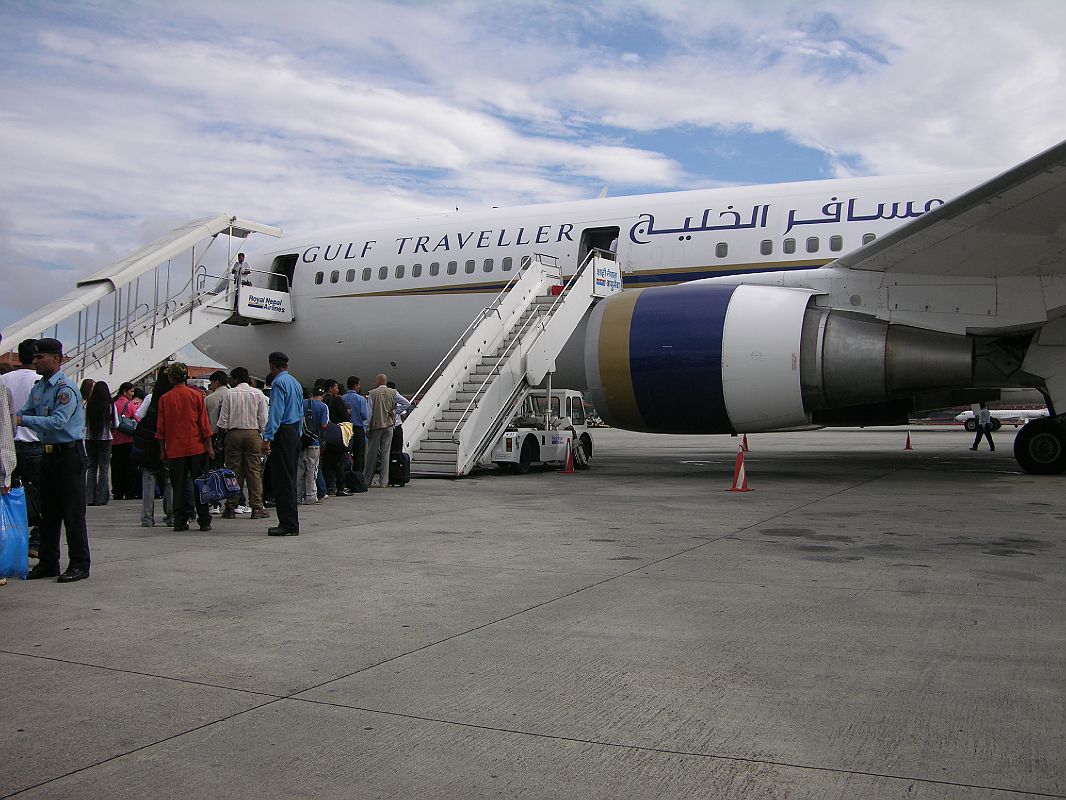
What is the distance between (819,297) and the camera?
39.2ft

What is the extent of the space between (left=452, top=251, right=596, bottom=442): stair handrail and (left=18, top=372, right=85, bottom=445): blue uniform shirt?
709 cm

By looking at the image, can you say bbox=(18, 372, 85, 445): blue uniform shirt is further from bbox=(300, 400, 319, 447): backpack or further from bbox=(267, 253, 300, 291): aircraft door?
bbox=(267, 253, 300, 291): aircraft door

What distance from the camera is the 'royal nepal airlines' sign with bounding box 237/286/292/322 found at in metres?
16.7

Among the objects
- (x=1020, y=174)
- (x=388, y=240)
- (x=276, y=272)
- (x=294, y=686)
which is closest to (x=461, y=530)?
(x=294, y=686)

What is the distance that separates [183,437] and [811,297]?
7.99m

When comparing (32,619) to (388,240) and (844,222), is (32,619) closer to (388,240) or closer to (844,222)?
(844,222)

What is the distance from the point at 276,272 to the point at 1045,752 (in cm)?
1707

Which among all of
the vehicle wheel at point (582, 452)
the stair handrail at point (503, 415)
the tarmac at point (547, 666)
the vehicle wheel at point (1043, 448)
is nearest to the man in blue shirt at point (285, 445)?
the tarmac at point (547, 666)

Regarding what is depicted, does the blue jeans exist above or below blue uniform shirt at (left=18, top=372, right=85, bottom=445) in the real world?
below

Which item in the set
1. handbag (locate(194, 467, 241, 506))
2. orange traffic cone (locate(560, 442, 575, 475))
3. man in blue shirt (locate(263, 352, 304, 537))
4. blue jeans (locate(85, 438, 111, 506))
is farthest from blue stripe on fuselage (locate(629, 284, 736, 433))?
blue jeans (locate(85, 438, 111, 506))

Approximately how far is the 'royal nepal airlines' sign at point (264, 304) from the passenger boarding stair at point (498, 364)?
4423mm

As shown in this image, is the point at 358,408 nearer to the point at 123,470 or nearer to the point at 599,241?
the point at 123,470

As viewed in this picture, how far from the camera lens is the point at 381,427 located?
11453 millimetres

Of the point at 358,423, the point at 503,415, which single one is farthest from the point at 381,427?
the point at 503,415
